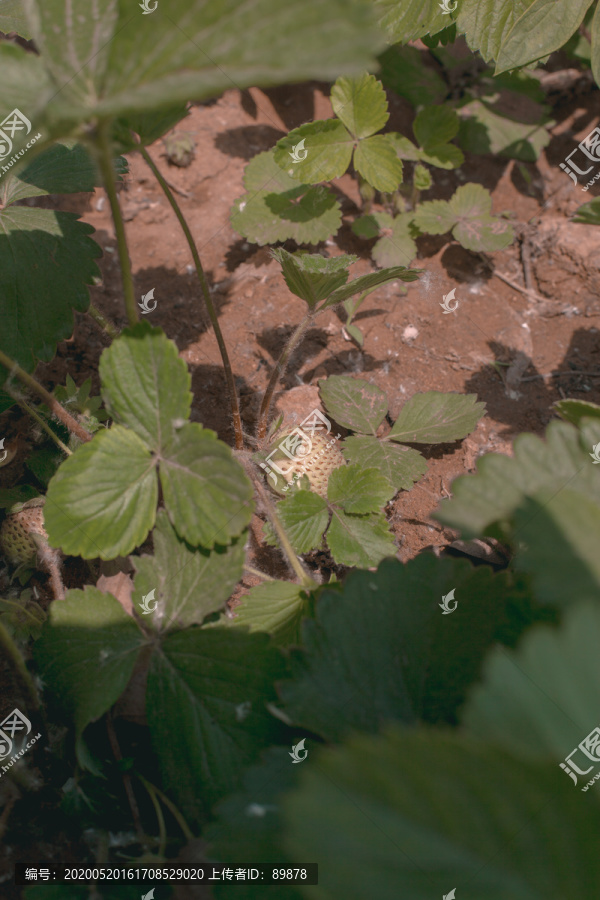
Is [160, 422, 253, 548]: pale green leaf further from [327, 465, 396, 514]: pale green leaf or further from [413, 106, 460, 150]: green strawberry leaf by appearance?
[413, 106, 460, 150]: green strawberry leaf

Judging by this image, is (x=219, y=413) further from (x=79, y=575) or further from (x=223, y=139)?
→ (x=223, y=139)

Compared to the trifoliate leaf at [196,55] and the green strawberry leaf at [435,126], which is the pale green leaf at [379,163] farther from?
the trifoliate leaf at [196,55]

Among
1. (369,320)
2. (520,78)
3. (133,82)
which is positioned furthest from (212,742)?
(520,78)

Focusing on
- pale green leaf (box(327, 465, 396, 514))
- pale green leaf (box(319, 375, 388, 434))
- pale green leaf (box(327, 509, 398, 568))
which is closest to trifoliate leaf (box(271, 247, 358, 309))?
pale green leaf (box(319, 375, 388, 434))

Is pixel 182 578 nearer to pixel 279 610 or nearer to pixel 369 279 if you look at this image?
pixel 279 610

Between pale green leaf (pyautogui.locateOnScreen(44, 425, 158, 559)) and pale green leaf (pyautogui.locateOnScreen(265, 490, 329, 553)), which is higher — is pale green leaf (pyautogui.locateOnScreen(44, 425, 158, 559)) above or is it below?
above

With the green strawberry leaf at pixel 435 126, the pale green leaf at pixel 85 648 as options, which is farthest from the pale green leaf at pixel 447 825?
the green strawberry leaf at pixel 435 126
